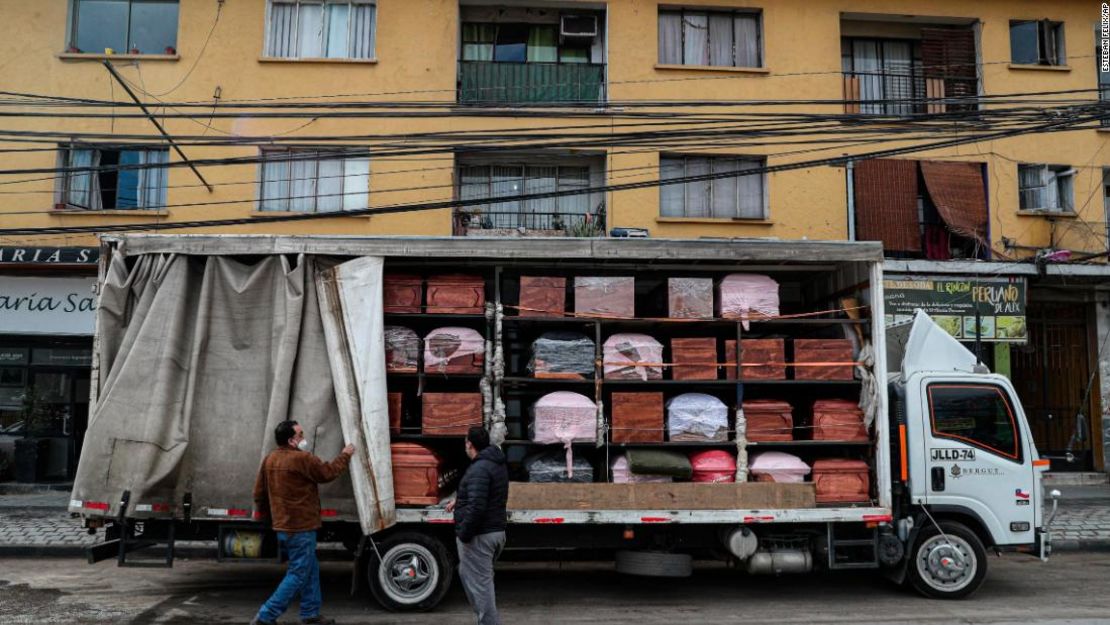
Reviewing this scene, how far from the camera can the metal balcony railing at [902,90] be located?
16.4m

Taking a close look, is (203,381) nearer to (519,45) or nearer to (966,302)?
(519,45)

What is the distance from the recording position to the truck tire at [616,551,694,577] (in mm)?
7375

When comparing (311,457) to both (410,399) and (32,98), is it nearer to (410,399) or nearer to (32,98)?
(410,399)

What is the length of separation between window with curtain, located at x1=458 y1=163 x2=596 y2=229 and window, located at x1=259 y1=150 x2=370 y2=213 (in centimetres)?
194

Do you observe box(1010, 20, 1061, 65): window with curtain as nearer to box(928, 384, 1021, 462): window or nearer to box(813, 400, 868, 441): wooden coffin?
box(928, 384, 1021, 462): window

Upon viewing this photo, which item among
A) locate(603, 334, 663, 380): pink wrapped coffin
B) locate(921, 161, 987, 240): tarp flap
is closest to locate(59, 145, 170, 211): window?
locate(603, 334, 663, 380): pink wrapped coffin

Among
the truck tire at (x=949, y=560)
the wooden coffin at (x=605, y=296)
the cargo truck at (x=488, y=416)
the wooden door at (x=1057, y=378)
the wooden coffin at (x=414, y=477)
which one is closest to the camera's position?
the cargo truck at (x=488, y=416)

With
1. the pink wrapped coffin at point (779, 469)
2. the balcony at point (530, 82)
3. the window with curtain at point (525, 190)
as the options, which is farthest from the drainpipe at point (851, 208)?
the pink wrapped coffin at point (779, 469)

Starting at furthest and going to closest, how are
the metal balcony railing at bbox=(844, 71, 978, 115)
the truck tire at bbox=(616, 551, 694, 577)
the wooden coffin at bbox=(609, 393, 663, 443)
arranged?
1. the metal balcony railing at bbox=(844, 71, 978, 115)
2. the wooden coffin at bbox=(609, 393, 663, 443)
3. the truck tire at bbox=(616, 551, 694, 577)

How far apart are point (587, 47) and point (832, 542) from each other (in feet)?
39.3

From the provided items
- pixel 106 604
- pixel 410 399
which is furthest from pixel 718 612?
pixel 106 604

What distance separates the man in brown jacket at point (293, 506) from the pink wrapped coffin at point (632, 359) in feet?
8.95

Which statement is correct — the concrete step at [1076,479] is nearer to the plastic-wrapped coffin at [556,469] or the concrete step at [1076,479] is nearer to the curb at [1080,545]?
the curb at [1080,545]

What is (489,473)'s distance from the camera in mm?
6086
